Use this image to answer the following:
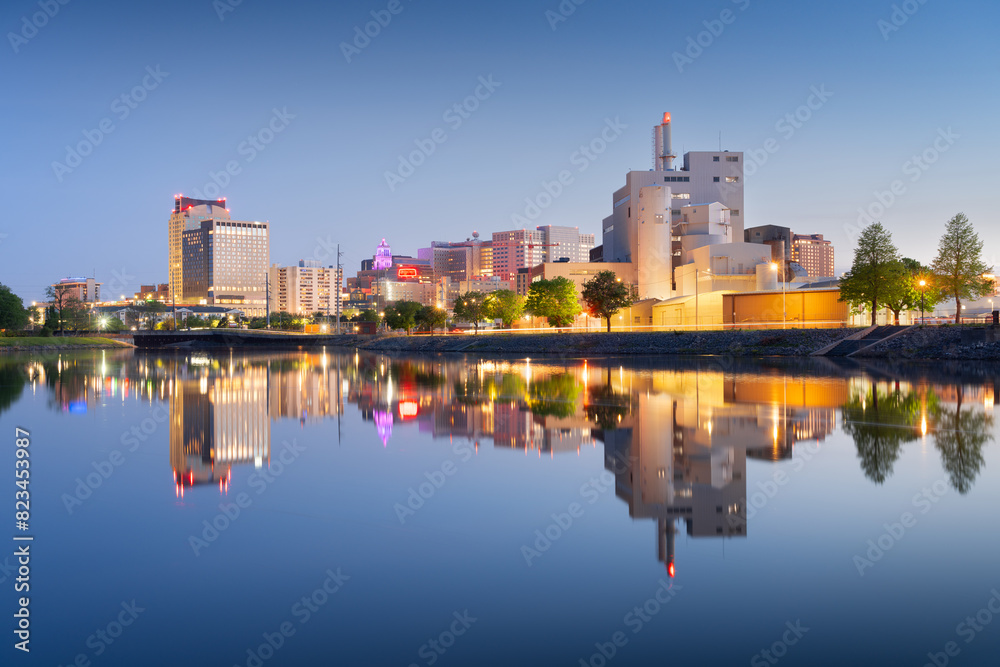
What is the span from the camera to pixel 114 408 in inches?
916

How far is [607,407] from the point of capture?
72.1 feet

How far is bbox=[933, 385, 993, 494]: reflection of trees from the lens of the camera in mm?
11321

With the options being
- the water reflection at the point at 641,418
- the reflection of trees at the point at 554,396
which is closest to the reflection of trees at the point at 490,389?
the water reflection at the point at 641,418

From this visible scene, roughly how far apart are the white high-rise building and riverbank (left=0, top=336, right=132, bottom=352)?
318ft

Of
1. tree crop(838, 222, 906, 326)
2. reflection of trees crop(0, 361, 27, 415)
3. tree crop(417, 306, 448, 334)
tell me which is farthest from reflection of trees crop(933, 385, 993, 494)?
tree crop(417, 306, 448, 334)

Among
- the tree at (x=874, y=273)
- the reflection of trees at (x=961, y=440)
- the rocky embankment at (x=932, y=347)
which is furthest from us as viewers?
the tree at (x=874, y=273)

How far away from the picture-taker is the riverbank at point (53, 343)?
100 meters

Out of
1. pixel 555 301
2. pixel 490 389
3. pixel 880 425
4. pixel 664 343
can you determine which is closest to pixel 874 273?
pixel 664 343

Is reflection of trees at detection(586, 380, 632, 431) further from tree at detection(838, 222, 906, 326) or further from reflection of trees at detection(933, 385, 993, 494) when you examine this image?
tree at detection(838, 222, 906, 326)

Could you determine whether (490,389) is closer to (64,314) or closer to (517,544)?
(517,544)

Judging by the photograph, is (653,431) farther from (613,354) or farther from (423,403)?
(613,354)

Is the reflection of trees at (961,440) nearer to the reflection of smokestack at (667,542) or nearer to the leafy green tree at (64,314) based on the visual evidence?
the reflection of smokestack at (667,542)

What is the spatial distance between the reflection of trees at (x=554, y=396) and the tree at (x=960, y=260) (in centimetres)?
5149

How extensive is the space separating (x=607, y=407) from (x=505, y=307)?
10755cm
